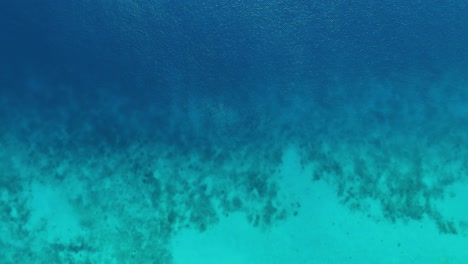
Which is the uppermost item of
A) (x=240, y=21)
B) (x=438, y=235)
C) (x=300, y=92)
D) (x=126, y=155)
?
(x=240, y=21)

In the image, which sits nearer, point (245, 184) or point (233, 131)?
point (245, 184)

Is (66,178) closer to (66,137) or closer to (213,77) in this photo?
(66,137)

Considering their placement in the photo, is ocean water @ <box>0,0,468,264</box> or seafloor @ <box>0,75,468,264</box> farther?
ocean water @ <box>0,0,468,264</box>

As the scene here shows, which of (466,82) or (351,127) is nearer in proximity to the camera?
(351,127)

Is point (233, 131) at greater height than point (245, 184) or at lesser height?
greater

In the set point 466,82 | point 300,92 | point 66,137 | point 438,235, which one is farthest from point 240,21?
point 438,235

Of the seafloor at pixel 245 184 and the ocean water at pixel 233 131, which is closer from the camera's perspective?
the seafloor at pixel 245 184

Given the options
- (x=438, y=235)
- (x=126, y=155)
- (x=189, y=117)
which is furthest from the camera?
(x=189, y=117)

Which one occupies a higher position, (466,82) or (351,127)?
(466,82)
